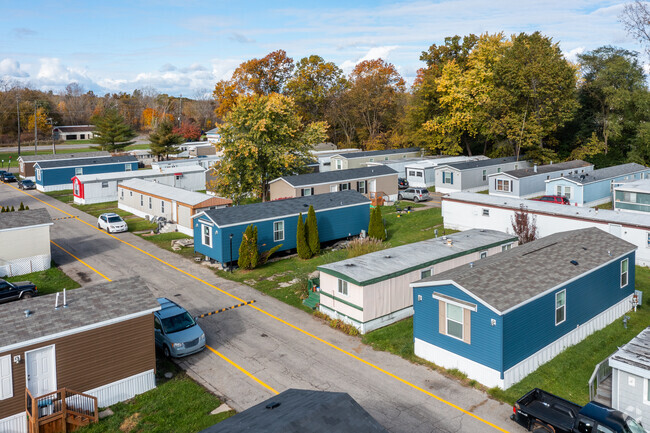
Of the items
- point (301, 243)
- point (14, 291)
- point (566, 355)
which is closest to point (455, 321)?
point (566, 355)

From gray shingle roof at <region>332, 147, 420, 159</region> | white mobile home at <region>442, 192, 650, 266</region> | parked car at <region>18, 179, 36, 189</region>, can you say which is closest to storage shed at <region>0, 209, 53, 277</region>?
white mobile home at <region>442, 192, 650, 266</region>

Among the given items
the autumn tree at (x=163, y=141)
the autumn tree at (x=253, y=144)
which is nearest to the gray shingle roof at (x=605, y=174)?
the autumn tree at (x=253, y=144)

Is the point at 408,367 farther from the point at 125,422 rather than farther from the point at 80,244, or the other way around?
the point at 80,244

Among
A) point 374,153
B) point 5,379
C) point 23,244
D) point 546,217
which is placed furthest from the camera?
point 374,153

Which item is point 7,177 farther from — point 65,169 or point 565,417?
point 565,417

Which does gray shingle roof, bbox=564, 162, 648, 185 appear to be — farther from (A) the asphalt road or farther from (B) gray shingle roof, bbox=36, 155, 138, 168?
(B) gray shingle roof, bbox=36, 155, 138, 168

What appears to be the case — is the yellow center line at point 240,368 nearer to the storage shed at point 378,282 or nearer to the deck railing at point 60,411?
the deck railing at point 60,411

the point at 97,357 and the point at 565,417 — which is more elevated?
the point at 97,357
